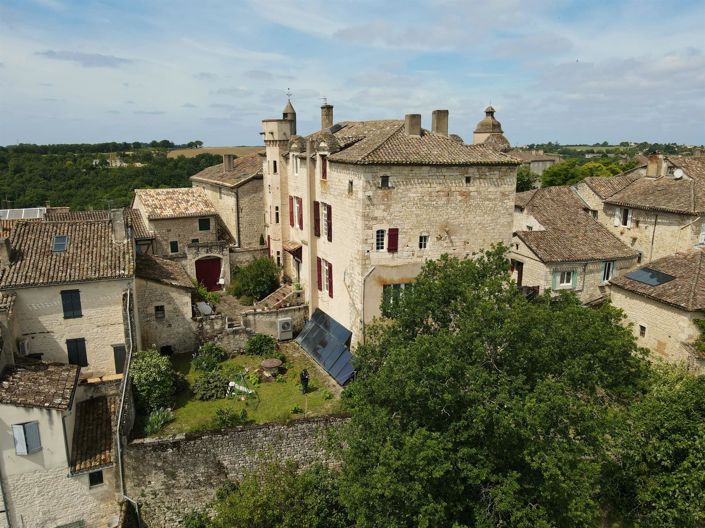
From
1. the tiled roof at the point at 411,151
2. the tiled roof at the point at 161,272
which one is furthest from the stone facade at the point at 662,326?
the tiled roof at the point at 161,272

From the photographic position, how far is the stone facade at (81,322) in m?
23.3

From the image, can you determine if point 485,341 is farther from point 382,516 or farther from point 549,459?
point 382,516

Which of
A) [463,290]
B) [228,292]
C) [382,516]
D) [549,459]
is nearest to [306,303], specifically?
[228,292]

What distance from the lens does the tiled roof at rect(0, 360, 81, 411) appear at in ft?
59.9

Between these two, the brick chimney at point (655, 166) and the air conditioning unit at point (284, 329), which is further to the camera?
the brick chimney at point (655, 166)

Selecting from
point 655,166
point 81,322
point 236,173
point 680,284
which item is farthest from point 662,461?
point 236,173

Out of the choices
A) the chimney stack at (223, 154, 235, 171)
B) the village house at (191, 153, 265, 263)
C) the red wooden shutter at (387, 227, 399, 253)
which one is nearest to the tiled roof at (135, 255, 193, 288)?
the village house at (191, 153, 265, 263)

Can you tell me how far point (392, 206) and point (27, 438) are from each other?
1790 centimetres

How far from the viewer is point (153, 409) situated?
73.9 feet

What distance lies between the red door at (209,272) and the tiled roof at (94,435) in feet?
60.0

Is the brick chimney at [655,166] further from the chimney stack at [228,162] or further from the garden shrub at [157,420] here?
the garden shrub at [157,420]

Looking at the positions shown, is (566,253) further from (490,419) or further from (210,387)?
(210,387)

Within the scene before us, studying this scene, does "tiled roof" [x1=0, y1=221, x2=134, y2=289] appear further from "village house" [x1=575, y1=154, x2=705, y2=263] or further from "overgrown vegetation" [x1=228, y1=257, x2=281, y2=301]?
"village house" [x1=575, y1=154, x2=705, y2=263]

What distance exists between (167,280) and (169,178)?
2819 inches
